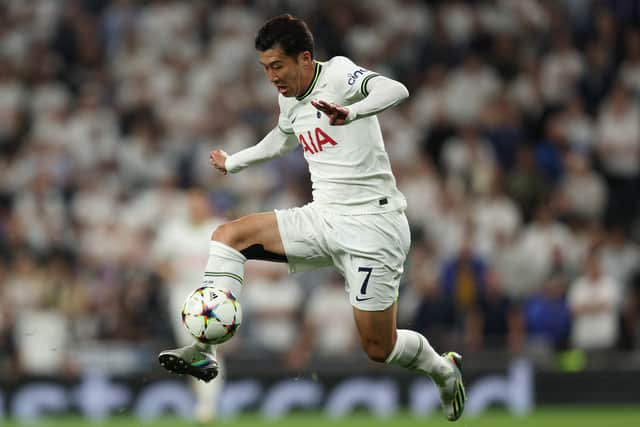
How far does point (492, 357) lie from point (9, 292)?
5304 millimetres

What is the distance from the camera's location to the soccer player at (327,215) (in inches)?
292

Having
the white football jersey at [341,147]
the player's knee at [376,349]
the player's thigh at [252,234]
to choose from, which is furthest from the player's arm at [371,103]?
the player's knee at [376,349]

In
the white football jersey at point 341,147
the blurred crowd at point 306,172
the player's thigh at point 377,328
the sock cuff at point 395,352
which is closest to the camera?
the white football jersey at point 341,147

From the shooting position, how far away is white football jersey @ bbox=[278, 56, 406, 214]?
749 cm

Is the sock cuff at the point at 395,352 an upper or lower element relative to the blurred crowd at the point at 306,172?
lower

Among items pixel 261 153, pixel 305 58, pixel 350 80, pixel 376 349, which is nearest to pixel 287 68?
pixel 305 58

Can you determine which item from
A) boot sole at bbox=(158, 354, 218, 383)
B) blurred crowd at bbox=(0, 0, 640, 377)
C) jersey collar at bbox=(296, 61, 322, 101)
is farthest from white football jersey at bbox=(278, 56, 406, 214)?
blurred crowd at bbox=(0, 0, 640, 377)

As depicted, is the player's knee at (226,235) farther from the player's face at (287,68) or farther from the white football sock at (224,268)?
the player's face at (287,68)

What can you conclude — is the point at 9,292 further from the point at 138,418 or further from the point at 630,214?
the point at 630,214

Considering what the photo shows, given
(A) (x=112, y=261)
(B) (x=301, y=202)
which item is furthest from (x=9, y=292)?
(B) (x=301, y=202)

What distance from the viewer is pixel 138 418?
12633 mm

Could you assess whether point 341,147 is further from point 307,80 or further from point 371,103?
point 371,103

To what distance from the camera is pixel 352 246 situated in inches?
299

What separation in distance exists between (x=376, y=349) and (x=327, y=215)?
91cm
